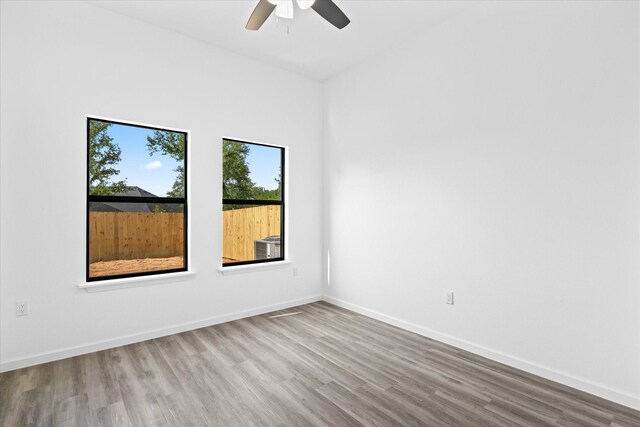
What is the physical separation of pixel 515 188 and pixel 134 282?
347 cm

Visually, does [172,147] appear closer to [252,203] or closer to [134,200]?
[134,200]

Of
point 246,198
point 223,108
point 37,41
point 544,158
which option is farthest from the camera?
point 246,198

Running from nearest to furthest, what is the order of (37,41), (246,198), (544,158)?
(544,158) < (37,41) < (246,198)

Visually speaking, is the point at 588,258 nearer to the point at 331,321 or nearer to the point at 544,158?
the point at 544,158

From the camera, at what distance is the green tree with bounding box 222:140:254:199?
389 cm

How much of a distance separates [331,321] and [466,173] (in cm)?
211

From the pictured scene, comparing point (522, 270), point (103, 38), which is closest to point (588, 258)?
point (522, 270)

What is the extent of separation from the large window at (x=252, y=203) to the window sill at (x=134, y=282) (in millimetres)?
525

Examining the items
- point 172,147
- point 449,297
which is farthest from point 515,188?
point 172,147

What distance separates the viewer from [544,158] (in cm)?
254

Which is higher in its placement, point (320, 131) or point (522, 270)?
point (320, 131)

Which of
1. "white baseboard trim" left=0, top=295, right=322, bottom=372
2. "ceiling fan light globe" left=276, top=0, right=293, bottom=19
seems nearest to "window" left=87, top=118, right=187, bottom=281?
"white baseboard trim" left=0, top=295, right=322, bottom=372

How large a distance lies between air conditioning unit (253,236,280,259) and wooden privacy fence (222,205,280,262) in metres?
0.05

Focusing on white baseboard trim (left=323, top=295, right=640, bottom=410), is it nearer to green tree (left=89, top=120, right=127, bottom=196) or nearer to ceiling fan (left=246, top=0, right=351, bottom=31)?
ceiling fan (left=246, top=0, right=351, bottom=31)
